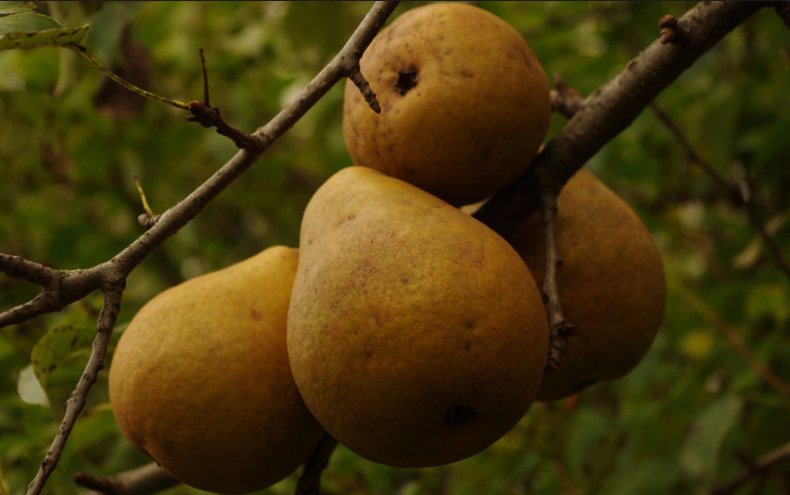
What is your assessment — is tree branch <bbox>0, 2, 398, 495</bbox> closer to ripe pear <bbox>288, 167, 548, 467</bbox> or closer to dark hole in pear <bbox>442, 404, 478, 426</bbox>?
ripe pear <bbox>288, 167, 548, 467</bbox>

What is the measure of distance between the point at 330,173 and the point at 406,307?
7.32 ft

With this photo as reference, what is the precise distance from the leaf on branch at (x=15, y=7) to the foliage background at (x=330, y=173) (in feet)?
2.29

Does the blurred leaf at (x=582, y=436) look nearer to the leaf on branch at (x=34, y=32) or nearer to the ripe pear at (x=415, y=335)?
the ripe pear at (x=415, y=335)

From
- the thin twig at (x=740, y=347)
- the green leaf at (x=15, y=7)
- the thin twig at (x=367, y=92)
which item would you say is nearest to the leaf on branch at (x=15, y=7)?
the green leaf at (x=15, y=7)

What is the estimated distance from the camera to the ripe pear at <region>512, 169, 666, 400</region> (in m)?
1.80

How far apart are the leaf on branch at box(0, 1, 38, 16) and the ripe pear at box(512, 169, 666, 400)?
1.04 metres

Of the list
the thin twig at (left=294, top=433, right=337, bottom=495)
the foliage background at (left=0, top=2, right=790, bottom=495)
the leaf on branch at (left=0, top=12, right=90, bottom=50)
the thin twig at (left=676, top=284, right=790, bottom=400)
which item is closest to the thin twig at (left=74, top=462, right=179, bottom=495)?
the foliage background at (left=0, top=2, right=790, bottom=495)

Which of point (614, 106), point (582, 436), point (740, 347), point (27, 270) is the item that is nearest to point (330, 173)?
point (582, 436)

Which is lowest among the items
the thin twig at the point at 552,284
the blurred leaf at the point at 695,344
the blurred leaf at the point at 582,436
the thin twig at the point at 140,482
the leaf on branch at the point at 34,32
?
the blurred leaf at the point at 695,344

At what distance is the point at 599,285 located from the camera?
180 centimetres

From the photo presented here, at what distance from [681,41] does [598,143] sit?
253 millimetres

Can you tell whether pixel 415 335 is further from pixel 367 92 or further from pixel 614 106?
pixel 614 106

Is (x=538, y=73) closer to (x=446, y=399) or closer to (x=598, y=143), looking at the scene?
(x=598, y=143)

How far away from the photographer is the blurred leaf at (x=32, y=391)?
1888 mm
